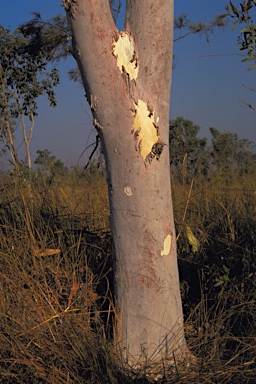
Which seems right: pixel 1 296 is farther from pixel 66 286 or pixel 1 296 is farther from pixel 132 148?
pixel 132 148

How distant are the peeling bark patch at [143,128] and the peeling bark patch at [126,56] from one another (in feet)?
0.62

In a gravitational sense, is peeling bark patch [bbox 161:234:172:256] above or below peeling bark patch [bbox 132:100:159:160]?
below

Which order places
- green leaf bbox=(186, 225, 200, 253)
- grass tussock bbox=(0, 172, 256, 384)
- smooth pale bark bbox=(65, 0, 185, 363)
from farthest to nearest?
green leaf bbox=(186, 225, 200, 253) → smooth pale bark bbox=(65, 0, 185, 363) → grass tussock bbox=(0, 172, 256, 384)

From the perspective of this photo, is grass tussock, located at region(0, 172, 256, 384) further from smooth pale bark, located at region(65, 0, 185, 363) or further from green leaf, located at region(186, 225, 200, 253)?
smooth pale bark, located at region(65, 0, 185, 363)

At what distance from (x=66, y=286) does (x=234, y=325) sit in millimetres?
1208

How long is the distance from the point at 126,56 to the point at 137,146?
0.53 meters

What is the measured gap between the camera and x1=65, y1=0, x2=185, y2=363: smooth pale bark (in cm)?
335

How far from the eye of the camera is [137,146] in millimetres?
3340

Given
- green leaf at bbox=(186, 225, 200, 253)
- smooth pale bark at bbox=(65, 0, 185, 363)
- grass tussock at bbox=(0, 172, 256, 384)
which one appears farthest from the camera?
green leaf at bbox=(186, 225, 200, 253)

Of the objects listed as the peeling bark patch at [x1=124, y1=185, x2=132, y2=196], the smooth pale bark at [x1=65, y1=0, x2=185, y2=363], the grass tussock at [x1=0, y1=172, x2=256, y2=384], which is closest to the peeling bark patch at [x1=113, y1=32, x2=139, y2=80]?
the smooth pale bark at [x1=65, y1=0, x2=185, y2=363]

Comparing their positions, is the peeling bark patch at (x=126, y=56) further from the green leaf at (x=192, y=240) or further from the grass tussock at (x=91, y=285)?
the green leaf at (x=192, y=240)

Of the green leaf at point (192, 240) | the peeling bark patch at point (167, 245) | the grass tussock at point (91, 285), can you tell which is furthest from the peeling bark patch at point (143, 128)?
the green leaf at point (192, 240)

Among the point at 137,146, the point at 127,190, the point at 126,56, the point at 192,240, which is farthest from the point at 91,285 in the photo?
the point at 126,56

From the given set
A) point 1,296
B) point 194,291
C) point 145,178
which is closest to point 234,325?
point 194,291
